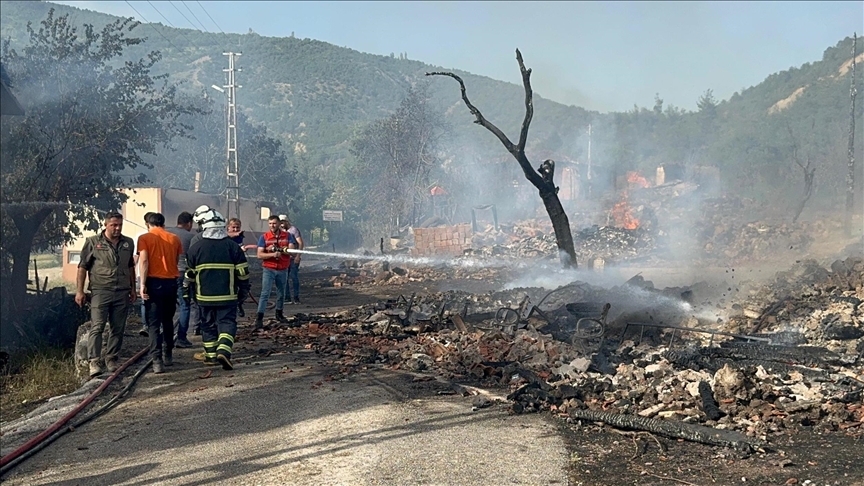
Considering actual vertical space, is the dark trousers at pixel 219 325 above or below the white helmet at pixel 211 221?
below

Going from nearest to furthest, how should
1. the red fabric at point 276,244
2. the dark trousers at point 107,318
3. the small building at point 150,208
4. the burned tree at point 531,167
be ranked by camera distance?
the dark trousers at point 107,318 < the red fabric at point 276,244 < the burned tree at point 531,167 < the small building at point 150,208

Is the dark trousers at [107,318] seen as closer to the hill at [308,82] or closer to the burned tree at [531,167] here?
the burned tree at [531,167]

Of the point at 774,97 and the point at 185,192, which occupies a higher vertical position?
the point at 774,97

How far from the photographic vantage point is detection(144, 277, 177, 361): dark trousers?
28.8 ft

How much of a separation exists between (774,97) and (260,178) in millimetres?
53920

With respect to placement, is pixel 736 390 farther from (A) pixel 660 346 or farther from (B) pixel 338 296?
(B) pixel 338 296

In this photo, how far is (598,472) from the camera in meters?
5.23

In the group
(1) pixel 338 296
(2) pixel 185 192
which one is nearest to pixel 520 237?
(2) pixel 185 192

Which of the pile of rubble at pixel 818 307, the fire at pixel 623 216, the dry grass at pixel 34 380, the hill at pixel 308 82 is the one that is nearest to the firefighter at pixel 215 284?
the dry grass at pixel 34 380

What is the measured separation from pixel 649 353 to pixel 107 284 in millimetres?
→ 6559

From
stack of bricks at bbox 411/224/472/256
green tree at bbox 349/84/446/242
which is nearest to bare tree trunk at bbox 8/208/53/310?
stack of bricks at bbox 411/224/472/256

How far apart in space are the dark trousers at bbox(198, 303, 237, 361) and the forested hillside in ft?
36.3

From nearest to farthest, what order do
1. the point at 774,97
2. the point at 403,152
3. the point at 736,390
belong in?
1. the point at 736,390
2. the point at 403,152
3. the point at 774,97

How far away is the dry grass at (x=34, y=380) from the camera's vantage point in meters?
10.3
